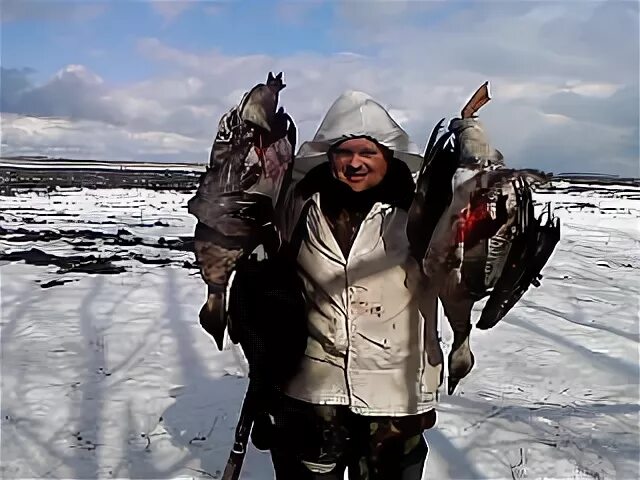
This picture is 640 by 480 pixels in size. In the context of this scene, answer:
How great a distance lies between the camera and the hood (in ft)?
5.46

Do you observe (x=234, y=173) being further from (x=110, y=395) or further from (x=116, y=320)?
(x=116, y=320)

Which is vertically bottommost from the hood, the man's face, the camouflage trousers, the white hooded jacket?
the camouflage trousers

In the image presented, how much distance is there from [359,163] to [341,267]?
0.30 metres

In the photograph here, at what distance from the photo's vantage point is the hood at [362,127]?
1664 millimetres

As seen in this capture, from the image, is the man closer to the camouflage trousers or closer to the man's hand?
the camouflage trousers

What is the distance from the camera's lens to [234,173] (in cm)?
162

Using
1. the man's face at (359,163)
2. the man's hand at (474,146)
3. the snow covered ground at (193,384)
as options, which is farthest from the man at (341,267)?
the snow covered ground at (193,384)

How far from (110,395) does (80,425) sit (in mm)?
522

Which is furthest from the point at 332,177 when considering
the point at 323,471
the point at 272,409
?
the point at 323,471

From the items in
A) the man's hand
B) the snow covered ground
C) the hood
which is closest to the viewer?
the man's hand

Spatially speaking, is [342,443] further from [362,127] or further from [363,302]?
[362,127]

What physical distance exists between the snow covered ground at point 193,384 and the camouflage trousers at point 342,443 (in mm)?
812

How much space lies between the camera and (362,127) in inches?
65.3

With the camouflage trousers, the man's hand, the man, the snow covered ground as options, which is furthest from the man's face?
the camouflage trousers
